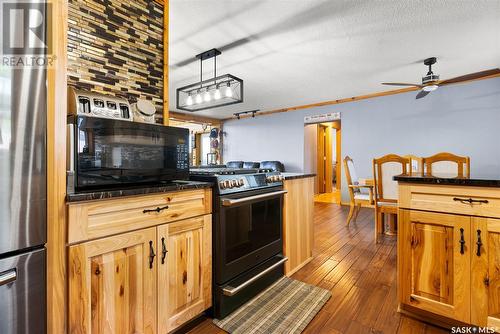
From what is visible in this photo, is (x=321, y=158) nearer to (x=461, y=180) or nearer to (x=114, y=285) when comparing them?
(x=461, y=180)

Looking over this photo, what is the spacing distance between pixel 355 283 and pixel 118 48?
2.52 metres

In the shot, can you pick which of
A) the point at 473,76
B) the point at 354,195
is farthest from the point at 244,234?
the point at 473,76

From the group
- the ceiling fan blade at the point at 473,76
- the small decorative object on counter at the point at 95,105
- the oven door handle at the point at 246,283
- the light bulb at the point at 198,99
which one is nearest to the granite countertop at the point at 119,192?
the small decorative object on counter at the point at 95,105

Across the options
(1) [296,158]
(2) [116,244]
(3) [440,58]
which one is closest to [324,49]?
(3) [440,58]

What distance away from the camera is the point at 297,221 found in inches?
86.8

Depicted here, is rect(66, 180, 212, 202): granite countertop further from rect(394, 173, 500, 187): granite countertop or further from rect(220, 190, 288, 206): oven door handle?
rect(394, 173, 500, 187): granite countertop

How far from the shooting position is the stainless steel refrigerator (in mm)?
809

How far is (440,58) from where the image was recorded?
124 inches

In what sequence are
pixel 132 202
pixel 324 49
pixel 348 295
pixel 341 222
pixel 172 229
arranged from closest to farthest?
1. pixel 132 202
2. pixel 172 229
3. pixel 348 295
4. pixel 324 49
5. pixel 341 222

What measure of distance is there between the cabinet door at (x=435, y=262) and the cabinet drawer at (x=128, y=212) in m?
1.31

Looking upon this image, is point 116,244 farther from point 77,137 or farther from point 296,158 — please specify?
point 296,158

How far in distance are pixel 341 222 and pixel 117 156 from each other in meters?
3.61

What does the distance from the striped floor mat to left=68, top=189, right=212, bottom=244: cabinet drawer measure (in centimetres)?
74

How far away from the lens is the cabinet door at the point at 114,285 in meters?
0.97
